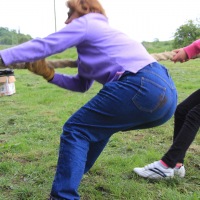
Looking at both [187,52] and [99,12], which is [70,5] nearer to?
[99,12]

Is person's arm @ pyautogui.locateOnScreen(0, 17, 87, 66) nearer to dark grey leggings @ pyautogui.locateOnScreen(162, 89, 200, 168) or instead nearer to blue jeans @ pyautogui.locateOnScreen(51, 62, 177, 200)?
blue jeans @ pyautogui.locateOnScreen(51, 62, 177, 200)

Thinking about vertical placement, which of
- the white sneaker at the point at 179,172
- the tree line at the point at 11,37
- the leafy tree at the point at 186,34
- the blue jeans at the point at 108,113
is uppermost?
the blue jeans at the point at 108,113

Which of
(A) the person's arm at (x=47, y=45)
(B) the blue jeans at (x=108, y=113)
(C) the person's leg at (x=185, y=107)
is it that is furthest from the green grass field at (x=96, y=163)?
(A) the person's arm at (x=47, y=45)

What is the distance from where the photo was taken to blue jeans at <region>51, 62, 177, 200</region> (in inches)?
89.0

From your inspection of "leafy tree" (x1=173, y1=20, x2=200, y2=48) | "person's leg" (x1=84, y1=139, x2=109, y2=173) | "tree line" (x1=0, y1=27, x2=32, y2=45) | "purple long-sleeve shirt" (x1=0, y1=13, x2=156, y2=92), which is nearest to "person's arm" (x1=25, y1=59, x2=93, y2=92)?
"purple long-sleeve shirt" (x1=0, y1=13, x2=156, y2=92)

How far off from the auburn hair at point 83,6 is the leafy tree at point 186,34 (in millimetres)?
34237

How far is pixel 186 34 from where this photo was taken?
37.7m

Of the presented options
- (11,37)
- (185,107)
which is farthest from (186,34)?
(185,107)

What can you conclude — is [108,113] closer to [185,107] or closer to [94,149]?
[94,149]

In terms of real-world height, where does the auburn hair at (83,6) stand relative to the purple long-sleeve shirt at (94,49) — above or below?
above

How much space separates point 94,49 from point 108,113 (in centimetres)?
40

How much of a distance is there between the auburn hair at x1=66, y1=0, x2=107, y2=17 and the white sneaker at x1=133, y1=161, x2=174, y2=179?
4.67 feet

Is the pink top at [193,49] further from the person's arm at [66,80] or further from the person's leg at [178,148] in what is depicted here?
the person's arm at [66,80]

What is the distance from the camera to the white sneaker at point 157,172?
10.2 ft
